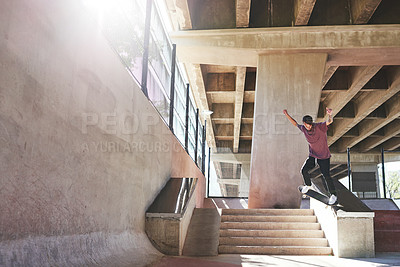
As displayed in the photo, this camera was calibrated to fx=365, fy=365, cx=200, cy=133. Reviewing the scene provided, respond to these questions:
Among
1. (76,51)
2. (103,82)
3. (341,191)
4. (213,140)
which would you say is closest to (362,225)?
(341,191)

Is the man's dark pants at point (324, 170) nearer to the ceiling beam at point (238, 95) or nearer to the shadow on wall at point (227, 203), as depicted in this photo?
the shadow on wall at point (227, 203)

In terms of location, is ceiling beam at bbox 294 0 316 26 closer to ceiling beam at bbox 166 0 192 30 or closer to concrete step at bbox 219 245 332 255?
ceiling beam at bbox 166 0 192 30

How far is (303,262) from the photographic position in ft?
16.6

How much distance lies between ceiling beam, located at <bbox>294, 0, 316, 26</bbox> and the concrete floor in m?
6.14

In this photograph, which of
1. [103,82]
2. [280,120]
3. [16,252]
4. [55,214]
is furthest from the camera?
[280,120]

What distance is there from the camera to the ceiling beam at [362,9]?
Result: 9031 mm

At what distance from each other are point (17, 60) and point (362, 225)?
17.3 ft

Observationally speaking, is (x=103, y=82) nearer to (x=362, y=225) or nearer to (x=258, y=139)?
(x=362, y=225)

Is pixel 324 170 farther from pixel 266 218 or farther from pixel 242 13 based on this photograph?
pixel 242 13

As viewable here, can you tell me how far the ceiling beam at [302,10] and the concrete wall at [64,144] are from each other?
596 cm

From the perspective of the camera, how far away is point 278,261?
16.8ft

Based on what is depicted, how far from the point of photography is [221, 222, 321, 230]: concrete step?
6.62 meters

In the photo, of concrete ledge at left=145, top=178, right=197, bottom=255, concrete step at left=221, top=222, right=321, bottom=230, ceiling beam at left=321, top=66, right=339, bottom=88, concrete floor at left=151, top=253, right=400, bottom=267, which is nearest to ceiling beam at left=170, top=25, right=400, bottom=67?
ceiling beam at left=321, top=66, right=339, bottom=88

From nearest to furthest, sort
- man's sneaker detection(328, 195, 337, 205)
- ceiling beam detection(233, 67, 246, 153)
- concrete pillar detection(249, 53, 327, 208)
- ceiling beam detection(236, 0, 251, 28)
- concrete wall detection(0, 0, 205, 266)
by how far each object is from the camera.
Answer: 1. concrete wall detection(0, 0, 205, 266)
2. man's sneaker detection(328, 195, 337, 205)
3. ceiling beam detection(236, 0, 251, 28)
4. concrete pillar detection(249, 53, 327, 208)
5. ceiling beam detection(233, 67, 246, 153)
